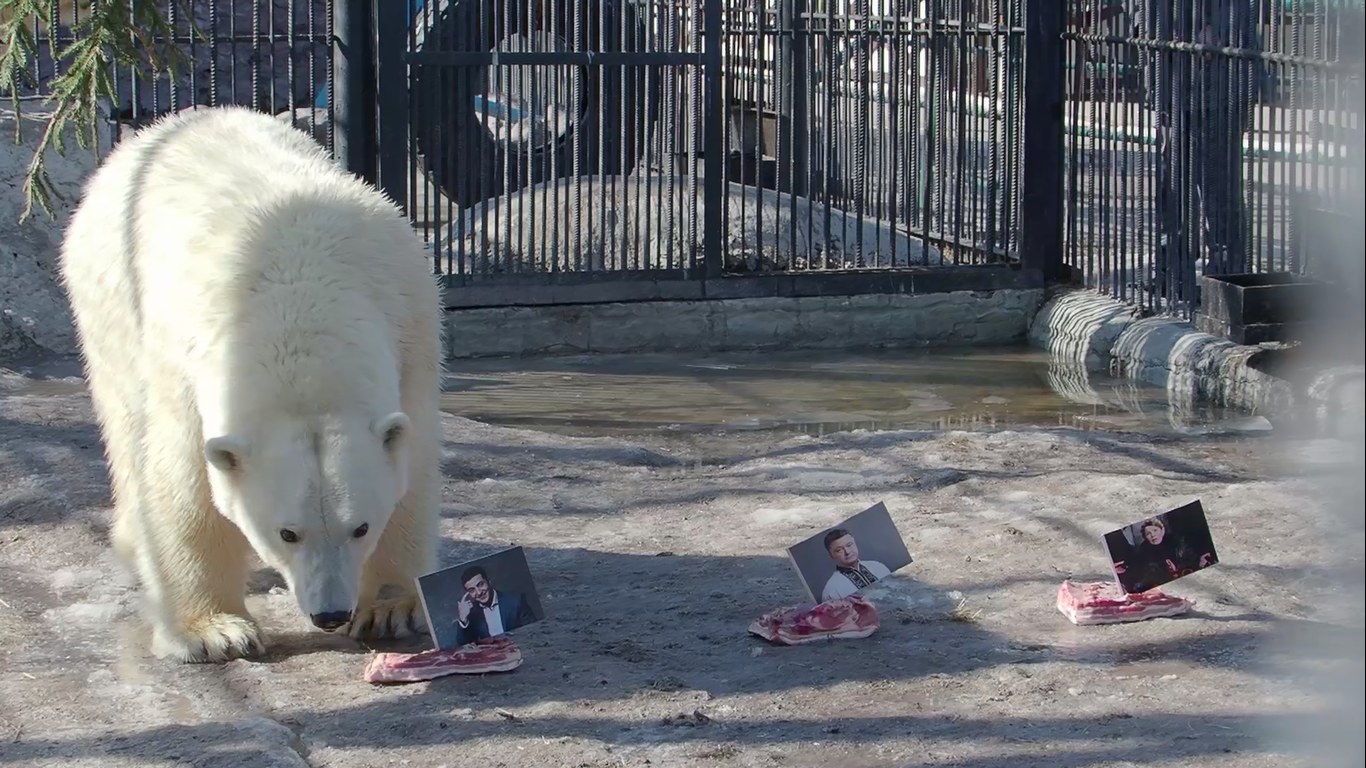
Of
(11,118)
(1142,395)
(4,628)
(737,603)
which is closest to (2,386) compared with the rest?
(11,118)

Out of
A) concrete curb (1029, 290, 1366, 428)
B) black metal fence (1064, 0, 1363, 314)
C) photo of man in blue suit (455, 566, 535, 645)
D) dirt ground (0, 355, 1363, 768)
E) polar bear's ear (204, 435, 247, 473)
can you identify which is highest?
black metal fence (1064, 0, 1363, 314)

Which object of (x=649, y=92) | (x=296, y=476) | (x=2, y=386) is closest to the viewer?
(x=296, y=476)

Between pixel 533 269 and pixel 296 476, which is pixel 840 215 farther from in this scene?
pixel 296 476

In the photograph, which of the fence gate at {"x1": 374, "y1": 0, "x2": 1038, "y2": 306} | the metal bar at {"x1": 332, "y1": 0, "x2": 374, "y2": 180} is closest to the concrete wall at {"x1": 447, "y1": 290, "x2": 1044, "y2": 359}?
the fence gate at {"x1": 374, "y1": 0, "x2": 1038, "y2": 306}

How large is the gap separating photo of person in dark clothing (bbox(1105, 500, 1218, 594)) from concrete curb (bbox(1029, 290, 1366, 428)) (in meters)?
1.92

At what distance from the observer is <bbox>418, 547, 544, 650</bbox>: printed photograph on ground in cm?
362

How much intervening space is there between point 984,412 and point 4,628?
4.39 m

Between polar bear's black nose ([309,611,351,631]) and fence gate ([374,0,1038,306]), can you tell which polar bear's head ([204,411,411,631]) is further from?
fence gate ([374,0,1038,306])

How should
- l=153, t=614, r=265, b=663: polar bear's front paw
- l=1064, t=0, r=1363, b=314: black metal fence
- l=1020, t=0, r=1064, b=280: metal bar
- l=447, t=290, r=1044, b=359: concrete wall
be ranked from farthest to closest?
l=1020, t=0, r=1064, b=280: metal bar → l=447, t=290, r=1044, b=359: concrete wall → l=1064, t=0, r=1363, b=314: black metal fence → l=153, t=614, r=265, b=663: polar bear's front paw

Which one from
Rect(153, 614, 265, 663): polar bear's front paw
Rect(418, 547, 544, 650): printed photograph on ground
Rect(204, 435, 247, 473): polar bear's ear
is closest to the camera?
Rect(204, 435, 247, 473): polar bear's ear

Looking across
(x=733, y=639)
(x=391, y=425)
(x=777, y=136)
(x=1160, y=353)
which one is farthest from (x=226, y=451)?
(x=777, y=136)

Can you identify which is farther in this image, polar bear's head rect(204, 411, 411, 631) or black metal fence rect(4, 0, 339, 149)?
black metal fence rect(4, 0, 339, 149)

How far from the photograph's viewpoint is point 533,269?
8.47 meters

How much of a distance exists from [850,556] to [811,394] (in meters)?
3.62
